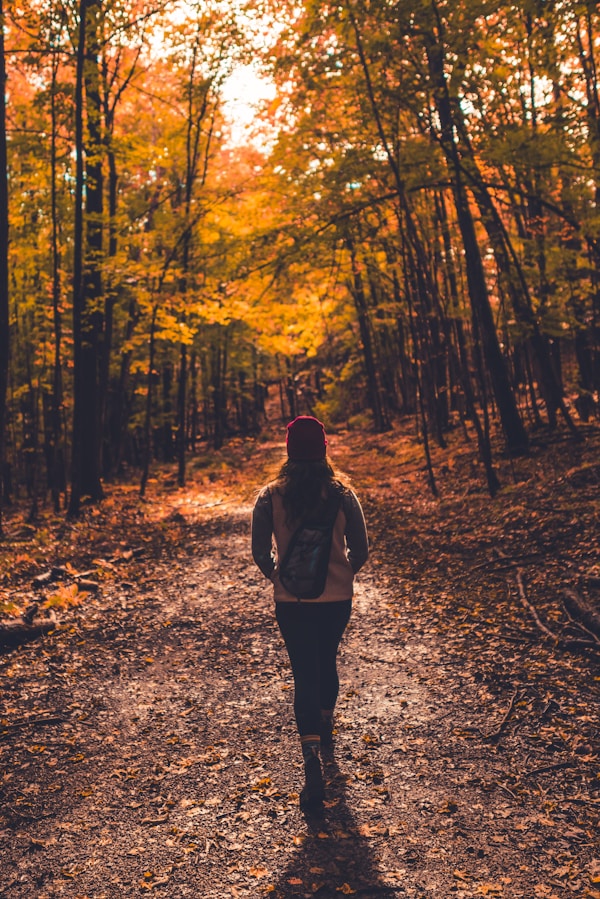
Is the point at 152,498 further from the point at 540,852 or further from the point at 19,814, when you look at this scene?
the point at 540,852

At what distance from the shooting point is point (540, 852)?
3.27m

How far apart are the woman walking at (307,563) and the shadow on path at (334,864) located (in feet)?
0.82

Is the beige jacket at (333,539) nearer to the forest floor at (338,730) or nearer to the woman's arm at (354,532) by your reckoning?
the woman's arm at (354,532)

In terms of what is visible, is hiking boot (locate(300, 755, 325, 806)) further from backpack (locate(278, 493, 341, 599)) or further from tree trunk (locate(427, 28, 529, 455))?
tree trunk (locate(427, 28, 529, 455))

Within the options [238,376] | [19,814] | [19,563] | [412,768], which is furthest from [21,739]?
[238,376]

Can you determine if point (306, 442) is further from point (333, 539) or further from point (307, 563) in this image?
point (307, 563)

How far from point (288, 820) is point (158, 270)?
13580mm

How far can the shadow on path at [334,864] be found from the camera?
3145mm

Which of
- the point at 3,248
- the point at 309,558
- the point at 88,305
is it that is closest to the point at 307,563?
the point at 309,558

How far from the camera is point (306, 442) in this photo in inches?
158

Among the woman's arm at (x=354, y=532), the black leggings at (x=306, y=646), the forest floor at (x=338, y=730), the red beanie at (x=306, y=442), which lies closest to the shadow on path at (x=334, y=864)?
the forest floor at (x=338, y=730)

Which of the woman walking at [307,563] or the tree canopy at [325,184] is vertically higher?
the tree canopy at [325,184]

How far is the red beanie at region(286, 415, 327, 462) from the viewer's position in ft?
13.2

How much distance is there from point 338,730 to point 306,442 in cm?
221
